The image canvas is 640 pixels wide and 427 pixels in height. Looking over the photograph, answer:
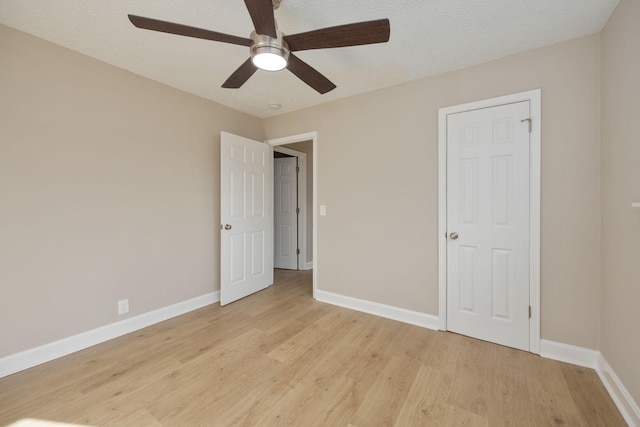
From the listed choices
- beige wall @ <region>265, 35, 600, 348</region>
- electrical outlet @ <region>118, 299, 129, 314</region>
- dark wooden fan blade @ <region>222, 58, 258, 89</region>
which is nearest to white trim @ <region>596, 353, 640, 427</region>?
beige wall @ <region>265, 35, 600, 348</region>

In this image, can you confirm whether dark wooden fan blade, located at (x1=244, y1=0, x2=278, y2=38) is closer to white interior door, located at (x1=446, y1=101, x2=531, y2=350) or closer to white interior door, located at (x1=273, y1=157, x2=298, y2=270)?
white interior door, located at (x1=446, y1=101, x2=531, y2=350)

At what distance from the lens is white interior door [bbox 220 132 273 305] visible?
3154 millimetres

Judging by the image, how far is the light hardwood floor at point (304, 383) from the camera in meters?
1.51

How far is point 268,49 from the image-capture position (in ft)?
4.83

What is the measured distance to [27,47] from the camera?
196cm

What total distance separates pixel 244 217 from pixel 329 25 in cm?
233

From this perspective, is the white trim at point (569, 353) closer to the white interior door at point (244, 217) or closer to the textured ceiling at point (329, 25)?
the textured ceiling at point (329, 25)

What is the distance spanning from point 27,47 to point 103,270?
6.00 ft

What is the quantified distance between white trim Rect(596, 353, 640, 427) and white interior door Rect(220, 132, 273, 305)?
3.33 metres

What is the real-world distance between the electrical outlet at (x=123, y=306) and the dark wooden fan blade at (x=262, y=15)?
2.62 m

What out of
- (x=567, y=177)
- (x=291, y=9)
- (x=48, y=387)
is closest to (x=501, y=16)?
(x=567, y=177)

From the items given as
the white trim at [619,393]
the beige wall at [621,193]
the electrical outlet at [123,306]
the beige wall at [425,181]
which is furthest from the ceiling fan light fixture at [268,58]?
the white trim at [619,393]

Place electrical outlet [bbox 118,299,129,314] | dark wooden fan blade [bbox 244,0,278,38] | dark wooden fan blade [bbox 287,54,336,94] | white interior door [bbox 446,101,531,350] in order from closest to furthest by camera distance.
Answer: dark wooden fan blade [bbox 244,0,278,38]
dark wooden fan blade [bbox 287,54,336,94]
white interior door [bbox 446,101,531,350]
electrical outlet [bbox 118,299,129,314]

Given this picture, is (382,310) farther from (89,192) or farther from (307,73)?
(89,192)
